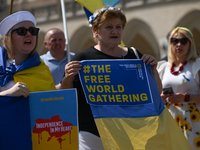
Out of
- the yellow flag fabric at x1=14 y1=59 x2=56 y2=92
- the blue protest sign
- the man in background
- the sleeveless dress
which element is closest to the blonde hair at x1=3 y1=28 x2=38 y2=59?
the yellow flag fabric at x1=14 y1=59 x2=56 y2=92

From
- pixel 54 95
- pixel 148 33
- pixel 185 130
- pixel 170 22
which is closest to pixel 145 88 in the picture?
pixel 54 95

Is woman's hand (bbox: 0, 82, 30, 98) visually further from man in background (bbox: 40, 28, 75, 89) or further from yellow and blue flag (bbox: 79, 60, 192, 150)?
man in background (bbox: 40, 28, 75, 89)

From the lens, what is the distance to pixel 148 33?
17219mm

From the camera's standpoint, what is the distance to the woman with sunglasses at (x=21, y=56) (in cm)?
309

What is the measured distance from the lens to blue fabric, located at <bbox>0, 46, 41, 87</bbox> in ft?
10.0

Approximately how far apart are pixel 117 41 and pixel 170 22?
41.9 ft

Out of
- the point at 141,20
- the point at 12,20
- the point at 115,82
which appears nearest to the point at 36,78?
the point at 12,20

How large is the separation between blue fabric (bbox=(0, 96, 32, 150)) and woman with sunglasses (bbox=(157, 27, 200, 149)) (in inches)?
81.5

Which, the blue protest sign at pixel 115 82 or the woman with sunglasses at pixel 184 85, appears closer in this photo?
the blue protest sign at pixel 115 82

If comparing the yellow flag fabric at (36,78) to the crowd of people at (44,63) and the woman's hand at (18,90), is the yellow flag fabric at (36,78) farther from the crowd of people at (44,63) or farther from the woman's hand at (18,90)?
the woman's hand at (18,90)

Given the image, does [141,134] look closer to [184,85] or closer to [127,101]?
[127,101]

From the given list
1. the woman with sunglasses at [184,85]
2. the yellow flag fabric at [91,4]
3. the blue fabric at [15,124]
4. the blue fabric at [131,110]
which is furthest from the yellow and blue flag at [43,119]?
the woman with sunglasses at [184,85]

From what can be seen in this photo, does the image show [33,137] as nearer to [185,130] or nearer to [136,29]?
[185,130]

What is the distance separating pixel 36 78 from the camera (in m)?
3.18
